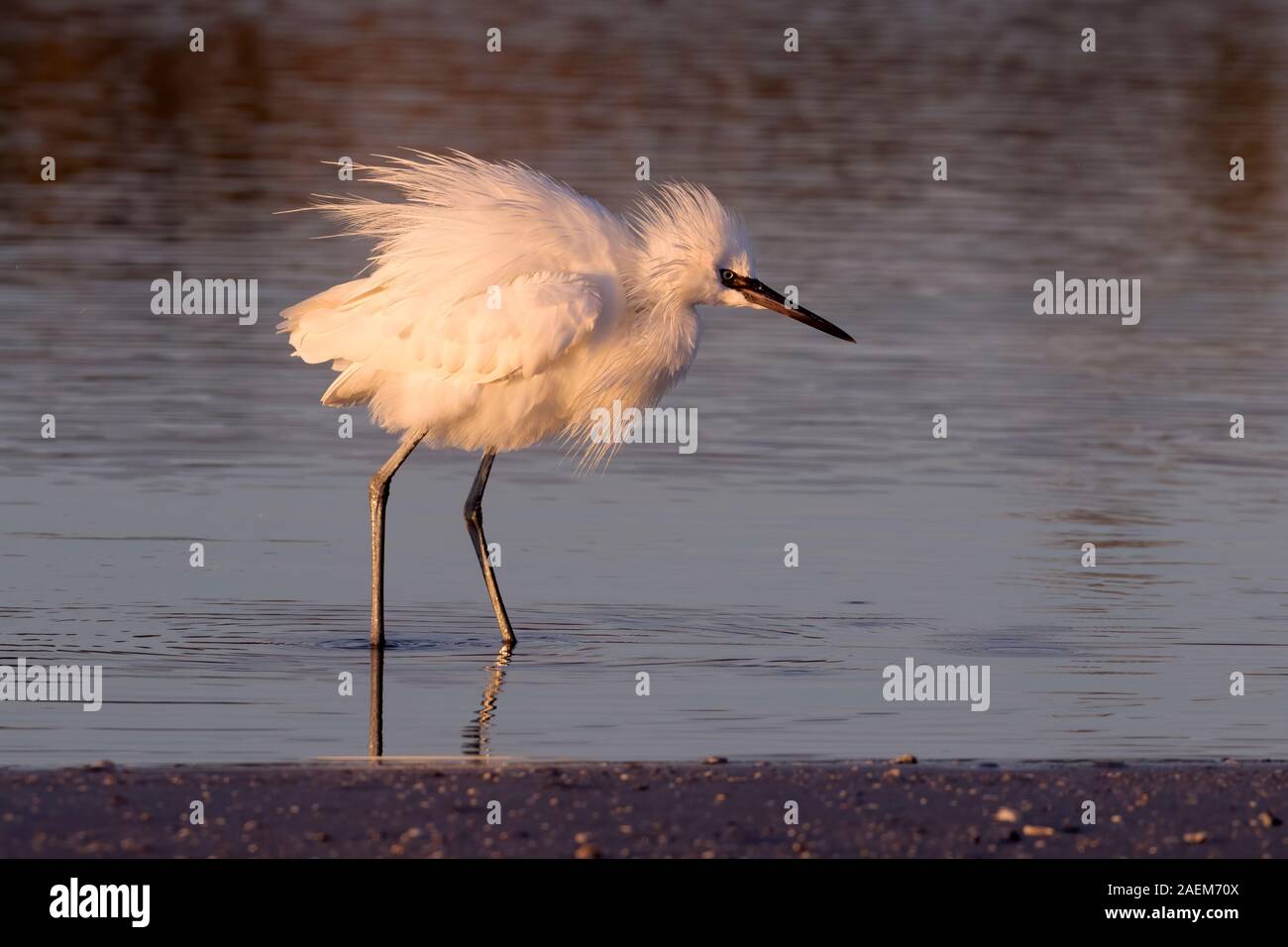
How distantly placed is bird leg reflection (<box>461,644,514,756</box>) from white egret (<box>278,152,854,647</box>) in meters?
0.37

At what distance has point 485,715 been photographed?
32.0ft

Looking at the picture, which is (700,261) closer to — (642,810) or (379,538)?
(379,538)

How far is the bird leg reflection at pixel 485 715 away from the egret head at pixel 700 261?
1.96m

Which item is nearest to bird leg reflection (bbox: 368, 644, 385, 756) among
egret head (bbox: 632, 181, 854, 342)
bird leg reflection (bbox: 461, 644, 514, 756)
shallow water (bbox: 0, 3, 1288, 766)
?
shallow water (bbox: 0, 3, 1288, 766)

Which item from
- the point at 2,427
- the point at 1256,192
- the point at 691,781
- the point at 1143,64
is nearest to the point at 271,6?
the point at 1143,64

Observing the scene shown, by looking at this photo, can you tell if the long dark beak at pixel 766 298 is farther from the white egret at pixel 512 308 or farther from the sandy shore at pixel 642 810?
the sandy shore at pixel 642 810

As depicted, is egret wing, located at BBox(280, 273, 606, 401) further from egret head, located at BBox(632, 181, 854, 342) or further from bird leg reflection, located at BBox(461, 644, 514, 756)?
bird leg reflection, located at BBox(461, 644, 514, 756)

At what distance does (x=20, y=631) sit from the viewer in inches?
430

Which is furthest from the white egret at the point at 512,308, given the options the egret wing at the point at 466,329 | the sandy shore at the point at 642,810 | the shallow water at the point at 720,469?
the sandy shore at the point at 642,810

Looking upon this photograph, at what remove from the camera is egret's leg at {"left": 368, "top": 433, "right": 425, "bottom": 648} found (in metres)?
10.9

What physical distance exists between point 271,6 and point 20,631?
105ft

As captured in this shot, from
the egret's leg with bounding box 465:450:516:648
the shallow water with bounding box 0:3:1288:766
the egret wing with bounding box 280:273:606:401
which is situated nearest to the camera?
the shallow water with bounding box 0:3:1288:766

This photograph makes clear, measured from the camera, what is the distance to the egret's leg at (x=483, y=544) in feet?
36.3

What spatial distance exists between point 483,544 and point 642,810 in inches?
158
